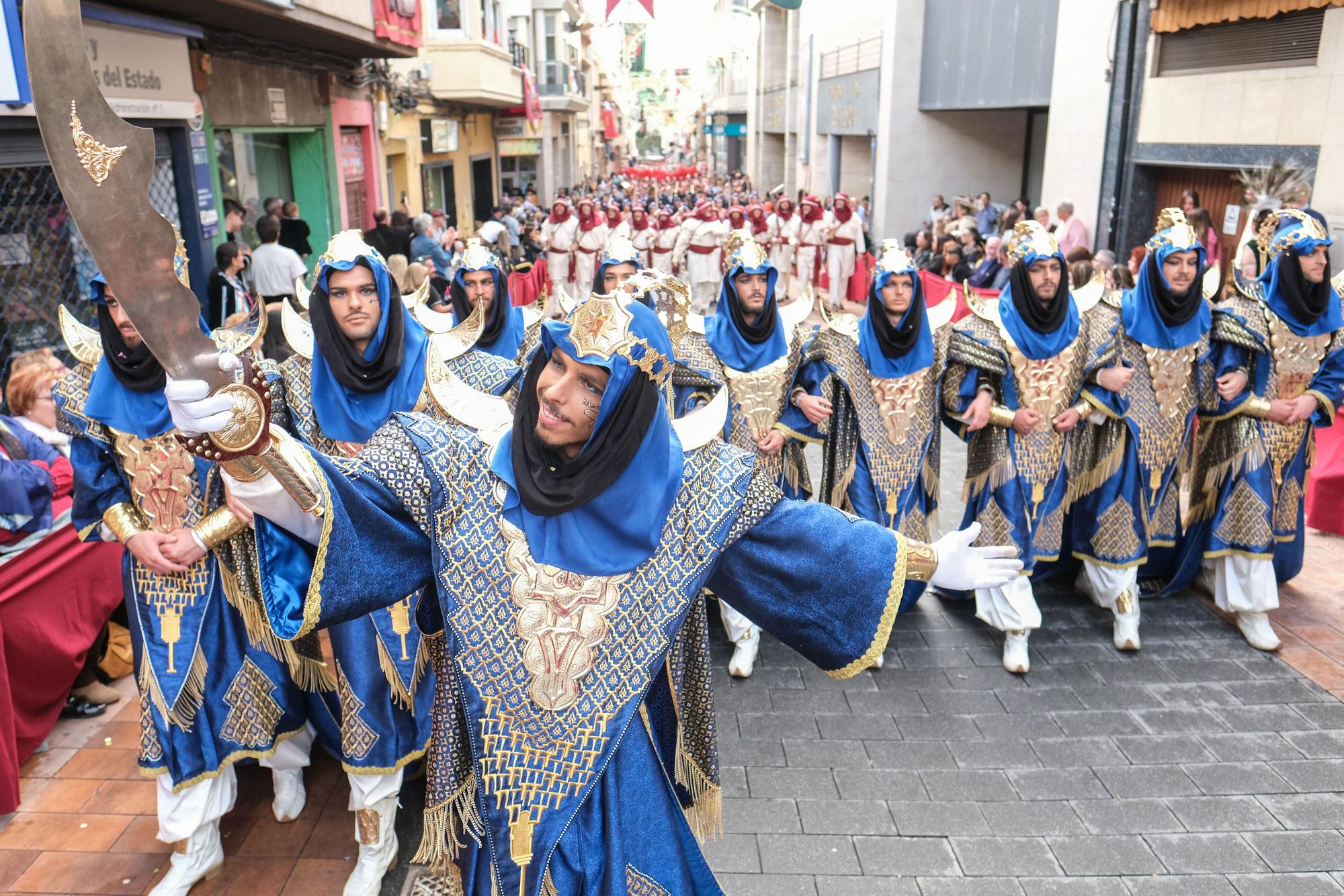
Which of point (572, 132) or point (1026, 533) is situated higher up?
point (572, 132)

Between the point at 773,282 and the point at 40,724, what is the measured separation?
396 centimetres

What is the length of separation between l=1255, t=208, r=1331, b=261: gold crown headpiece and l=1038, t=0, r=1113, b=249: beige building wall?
7958mm

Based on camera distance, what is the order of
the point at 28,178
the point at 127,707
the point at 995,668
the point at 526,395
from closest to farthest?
the point at 526,395, the point at 127,707, the point at 995,668, the point at 28,178

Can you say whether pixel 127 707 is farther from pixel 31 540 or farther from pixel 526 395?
pixel 526 395

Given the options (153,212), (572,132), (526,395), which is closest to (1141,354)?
(526,395)

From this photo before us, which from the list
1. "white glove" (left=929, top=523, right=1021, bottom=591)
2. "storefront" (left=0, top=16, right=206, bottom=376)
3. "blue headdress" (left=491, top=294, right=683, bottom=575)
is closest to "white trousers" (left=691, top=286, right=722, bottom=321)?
"storefront" (left=0, top=16, right=206, bottom=376)

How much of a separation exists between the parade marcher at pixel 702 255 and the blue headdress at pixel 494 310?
11.5 metres

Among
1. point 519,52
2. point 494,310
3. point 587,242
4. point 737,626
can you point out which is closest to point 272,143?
point 587,242

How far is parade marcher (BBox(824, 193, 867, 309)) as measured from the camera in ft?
57.6

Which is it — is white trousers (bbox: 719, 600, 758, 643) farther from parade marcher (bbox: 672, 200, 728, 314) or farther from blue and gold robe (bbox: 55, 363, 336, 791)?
parade marcher (bbox: 672, 200, 728, 314)

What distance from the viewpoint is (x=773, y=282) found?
17.6 feet

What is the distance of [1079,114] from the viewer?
1360 centimetres

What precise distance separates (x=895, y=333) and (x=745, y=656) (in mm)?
1763

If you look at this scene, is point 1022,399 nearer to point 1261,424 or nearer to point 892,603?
point 1261,424
